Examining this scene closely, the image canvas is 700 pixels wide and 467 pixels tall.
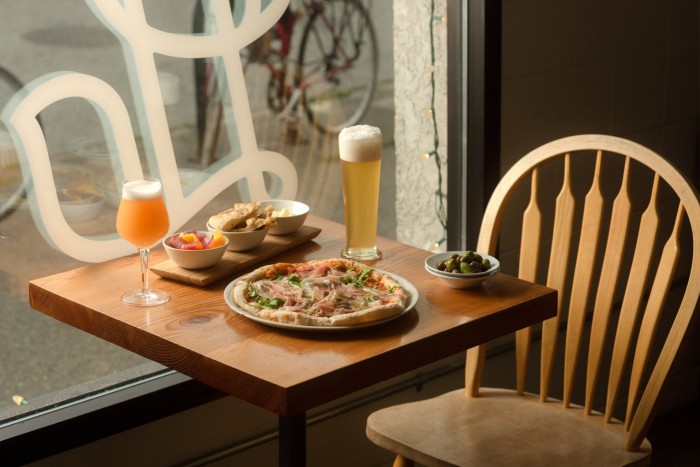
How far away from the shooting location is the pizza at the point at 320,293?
1.68 metres

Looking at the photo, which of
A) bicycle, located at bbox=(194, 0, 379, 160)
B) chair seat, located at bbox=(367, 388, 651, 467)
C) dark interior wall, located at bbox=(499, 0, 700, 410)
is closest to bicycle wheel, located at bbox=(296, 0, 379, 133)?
bicycle, located at bbox=(194, 0, 379, 160)

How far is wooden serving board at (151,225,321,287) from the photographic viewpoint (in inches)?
74.7

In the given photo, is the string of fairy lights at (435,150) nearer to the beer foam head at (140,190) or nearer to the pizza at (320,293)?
the pizza at (320,293)

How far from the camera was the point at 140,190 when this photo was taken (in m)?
1.86

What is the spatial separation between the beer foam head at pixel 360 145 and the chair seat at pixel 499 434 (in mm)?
539

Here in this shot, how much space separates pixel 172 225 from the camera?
229 centimetres

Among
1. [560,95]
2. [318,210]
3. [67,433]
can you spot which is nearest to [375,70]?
[318,210]

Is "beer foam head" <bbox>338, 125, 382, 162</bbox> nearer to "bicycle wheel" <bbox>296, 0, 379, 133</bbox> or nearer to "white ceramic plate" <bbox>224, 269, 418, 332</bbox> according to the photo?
"white ceramic plate" <bbox>224, 269, 418, 332</bbox>

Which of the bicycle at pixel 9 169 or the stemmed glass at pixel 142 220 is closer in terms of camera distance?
the stemmed glass at pixel 142 220

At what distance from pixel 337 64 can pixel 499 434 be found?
1.01 m

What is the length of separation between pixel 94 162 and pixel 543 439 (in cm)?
110

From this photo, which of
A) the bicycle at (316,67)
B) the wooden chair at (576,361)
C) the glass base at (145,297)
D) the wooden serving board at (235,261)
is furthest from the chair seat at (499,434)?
the bicycle at (316,67)

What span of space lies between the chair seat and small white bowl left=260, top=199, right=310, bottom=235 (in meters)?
A: 0.43

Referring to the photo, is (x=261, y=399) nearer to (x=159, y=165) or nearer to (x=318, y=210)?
(x=159, y=165)
